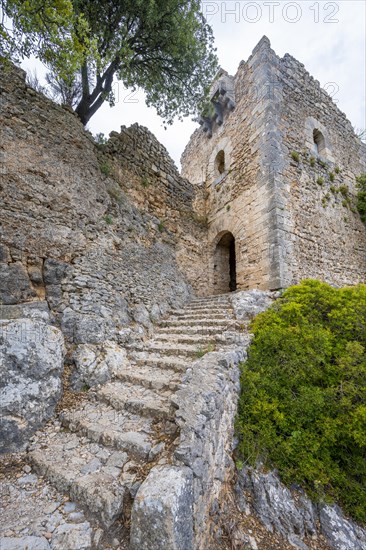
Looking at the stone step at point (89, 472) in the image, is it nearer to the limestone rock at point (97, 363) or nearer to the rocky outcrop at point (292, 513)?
the limestone rock at point (97, 363)

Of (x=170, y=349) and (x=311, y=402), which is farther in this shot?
(x=170, y=349)

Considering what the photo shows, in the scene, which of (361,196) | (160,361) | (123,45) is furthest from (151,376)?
(361,196)

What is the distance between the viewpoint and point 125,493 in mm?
1774

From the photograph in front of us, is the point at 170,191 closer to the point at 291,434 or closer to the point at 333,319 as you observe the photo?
the point at 333,319

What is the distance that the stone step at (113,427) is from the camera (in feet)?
7.10

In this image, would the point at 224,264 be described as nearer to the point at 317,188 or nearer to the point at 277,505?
the point at 317,188

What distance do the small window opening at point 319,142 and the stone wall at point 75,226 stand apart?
5609 millimetres

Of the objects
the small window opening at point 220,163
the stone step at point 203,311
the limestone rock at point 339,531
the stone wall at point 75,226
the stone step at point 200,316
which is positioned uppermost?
the small window opening at point 220,163

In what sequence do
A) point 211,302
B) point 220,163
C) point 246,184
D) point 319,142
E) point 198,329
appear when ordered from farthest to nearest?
point 220,163, point 319,142, point 246,184, point 211,302, point 198,329

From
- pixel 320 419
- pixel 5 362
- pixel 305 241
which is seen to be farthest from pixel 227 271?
pixel 5 362

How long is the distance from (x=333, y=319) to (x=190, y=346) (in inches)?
86.8

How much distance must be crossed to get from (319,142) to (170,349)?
26.4ft

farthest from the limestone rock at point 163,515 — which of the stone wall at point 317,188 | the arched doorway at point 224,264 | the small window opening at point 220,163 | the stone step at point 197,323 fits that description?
the small window opening at point 220,163

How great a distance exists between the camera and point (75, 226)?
13.8 feet
